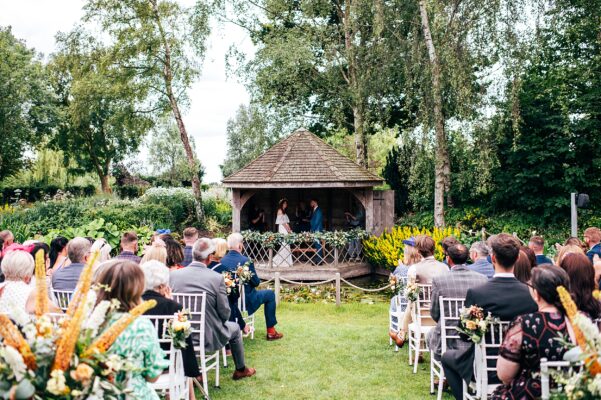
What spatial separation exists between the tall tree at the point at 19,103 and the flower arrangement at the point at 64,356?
1138 inches

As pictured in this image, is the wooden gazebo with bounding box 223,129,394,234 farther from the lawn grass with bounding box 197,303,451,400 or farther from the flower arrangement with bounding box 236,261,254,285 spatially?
the flower arrangement with bounding box 236,261,254,285

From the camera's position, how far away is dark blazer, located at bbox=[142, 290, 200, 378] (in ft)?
16.1

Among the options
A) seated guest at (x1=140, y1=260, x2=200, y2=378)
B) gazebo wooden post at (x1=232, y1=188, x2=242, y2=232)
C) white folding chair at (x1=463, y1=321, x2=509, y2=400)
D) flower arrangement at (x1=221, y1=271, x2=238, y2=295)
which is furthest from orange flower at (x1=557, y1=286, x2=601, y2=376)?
gazebo wooden post at (x1=232, y1=188, x2=242, y2=232)

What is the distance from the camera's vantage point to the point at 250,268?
824 cm

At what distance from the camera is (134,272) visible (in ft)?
11.5

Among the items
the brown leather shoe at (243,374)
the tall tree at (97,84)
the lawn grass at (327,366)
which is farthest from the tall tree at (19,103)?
the brown leather shoe at (243,374)

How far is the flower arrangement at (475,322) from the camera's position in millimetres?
4391

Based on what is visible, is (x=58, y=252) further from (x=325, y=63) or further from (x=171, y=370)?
(x=325, y=63)

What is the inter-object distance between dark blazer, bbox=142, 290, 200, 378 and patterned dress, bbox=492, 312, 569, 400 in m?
2.79

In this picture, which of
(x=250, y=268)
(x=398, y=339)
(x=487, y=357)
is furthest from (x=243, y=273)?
(x=487, y=357)

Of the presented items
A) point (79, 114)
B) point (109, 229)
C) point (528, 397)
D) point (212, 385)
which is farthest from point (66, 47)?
point (528, 397)

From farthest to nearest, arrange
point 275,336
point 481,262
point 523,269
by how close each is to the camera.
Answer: point 275,336 → point 481,262 → point 523,269

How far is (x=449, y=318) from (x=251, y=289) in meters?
3.71

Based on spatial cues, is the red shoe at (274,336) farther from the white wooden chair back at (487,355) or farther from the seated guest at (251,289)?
the white wooden chair back at (487,355)
